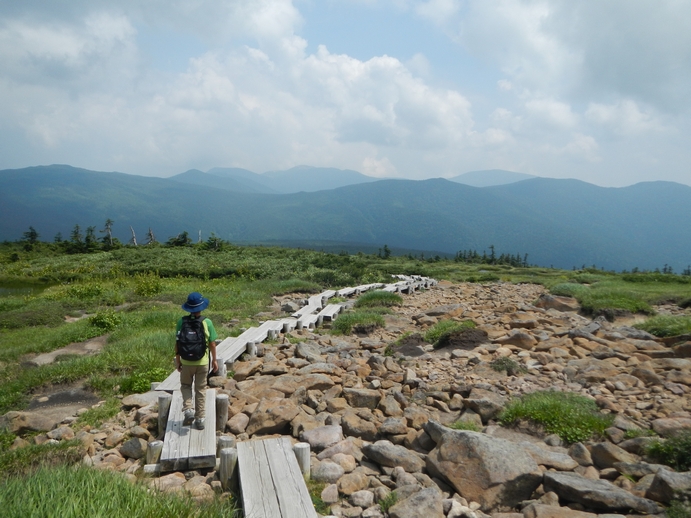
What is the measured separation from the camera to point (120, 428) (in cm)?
635

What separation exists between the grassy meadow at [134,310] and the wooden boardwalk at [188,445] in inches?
41.7

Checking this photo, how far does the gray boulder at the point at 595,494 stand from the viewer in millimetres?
4031

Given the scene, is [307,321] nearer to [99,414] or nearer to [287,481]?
[99,414]

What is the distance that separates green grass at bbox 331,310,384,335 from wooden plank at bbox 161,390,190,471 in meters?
6.78

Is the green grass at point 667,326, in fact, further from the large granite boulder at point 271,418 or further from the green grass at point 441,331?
the large granite boulder at point 271,418

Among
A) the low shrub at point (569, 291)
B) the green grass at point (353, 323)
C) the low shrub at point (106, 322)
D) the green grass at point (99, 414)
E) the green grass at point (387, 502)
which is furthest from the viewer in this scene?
the low shrub at point (569, 291)

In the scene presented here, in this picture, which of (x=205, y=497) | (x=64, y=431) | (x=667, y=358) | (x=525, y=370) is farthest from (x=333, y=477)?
(x=667, y=358)

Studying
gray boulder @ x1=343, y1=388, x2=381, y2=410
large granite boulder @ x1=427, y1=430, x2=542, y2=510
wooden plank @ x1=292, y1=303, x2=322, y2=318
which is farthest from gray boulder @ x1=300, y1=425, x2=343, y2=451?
wooden plank @ x1=292, y1=303, x2=322, y2=318

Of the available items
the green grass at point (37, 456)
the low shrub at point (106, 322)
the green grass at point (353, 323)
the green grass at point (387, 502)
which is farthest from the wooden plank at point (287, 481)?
the low shrub at point (106, 322)

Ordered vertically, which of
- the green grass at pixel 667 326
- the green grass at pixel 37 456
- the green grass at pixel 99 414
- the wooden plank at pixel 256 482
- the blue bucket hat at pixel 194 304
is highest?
the blue bucket hat at pixel 194 304

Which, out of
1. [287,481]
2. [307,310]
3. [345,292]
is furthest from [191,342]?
[345,292]

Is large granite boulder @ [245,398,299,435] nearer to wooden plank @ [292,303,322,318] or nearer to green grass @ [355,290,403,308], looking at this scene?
wooden plank @ [292,303,322,318]

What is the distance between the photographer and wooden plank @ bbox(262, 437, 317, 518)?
3.96 meters

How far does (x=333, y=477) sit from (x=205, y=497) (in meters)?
1.36
